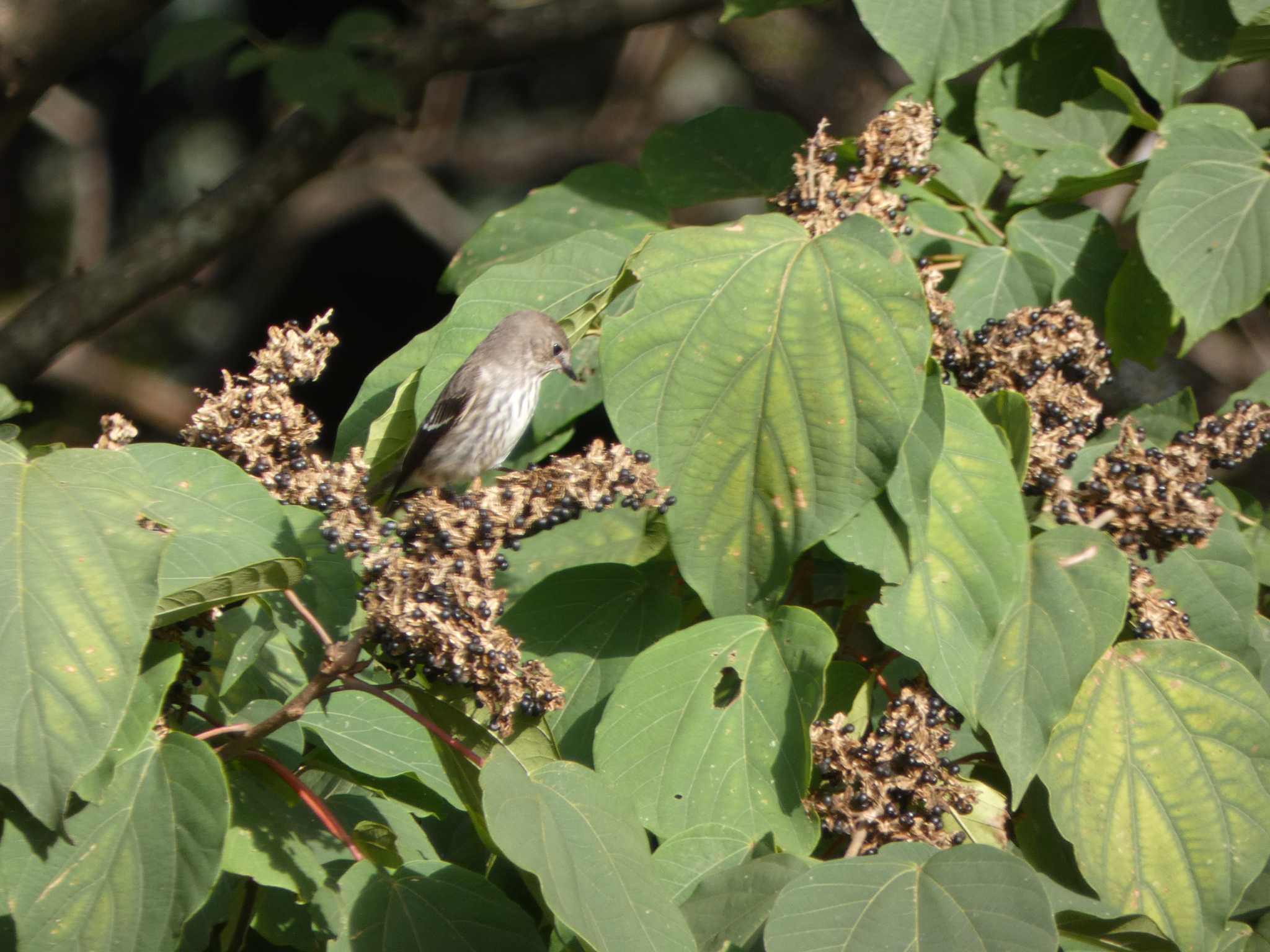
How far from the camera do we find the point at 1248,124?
2.92 metres

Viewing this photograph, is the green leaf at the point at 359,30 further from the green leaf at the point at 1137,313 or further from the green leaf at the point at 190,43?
the green leaf at the point at 1137,313

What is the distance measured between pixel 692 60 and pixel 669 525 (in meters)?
5.26

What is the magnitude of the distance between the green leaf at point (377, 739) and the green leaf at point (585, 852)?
327 mm

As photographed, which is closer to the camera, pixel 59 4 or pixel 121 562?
pixel 121 562

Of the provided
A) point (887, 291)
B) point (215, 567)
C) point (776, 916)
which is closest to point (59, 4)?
point (215, 567)

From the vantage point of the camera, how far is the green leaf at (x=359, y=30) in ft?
16.2

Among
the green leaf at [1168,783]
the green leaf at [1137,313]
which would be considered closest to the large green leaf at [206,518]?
the green leaf at [1168,783]

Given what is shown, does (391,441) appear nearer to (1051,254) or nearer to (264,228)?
(1051,254)

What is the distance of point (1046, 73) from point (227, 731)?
2.44 meters

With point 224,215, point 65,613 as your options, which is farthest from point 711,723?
point 224,215

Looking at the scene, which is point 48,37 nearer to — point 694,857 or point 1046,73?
point 1046,73

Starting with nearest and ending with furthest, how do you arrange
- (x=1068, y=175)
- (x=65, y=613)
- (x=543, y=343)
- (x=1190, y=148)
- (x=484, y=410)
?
(x=65, y=613), (x=1190, y=148), (x=1068, y=175), (x=543, y=343), (x=484, y=410)

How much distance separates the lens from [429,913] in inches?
75.1

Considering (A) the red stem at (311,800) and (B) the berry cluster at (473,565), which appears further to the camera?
(A) the red stem at (311,800)
